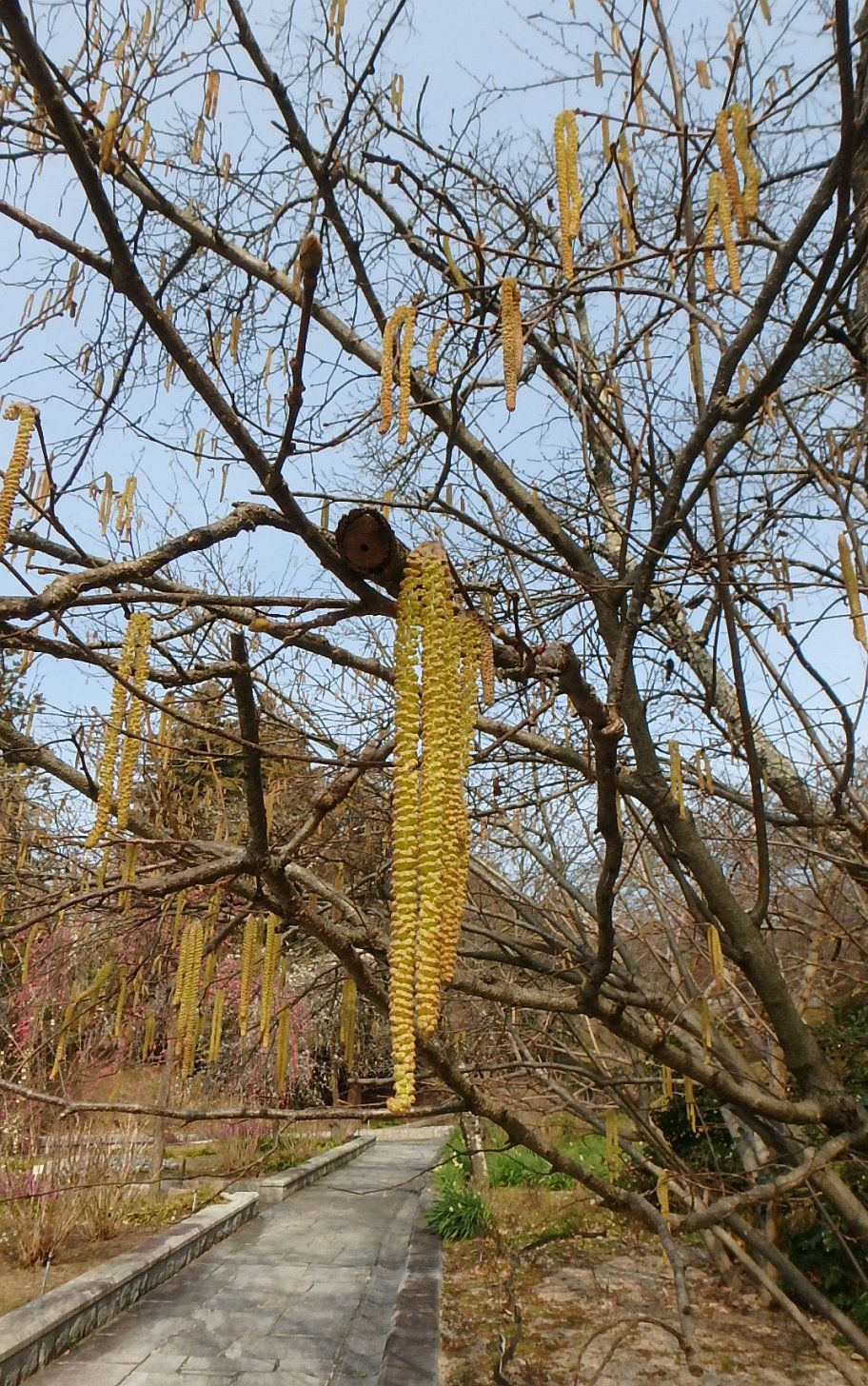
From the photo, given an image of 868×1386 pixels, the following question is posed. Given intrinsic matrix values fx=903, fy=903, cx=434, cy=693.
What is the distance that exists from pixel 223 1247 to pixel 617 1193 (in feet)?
21.3

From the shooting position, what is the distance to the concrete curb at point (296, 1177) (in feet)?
30.9

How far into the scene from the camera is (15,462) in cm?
167

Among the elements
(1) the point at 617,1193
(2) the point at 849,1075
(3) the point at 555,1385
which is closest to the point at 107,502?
(1) the point at 617,1193

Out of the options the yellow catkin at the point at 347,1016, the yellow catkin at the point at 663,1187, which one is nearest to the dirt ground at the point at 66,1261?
the yellow catkin at the point at 347,1016

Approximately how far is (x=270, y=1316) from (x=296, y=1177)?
175 inches

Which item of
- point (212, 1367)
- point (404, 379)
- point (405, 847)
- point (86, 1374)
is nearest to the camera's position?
point (405, 847)

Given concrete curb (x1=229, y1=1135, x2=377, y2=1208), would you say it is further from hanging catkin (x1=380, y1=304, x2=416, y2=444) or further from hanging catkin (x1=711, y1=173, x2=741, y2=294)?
hanging catkin (x1=711, y1=173, x2=741, y2=294)

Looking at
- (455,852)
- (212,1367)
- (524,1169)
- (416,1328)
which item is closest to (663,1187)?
(455,852)

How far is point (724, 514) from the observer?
5199mm

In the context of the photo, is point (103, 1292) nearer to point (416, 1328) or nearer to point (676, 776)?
point (416, 1328)

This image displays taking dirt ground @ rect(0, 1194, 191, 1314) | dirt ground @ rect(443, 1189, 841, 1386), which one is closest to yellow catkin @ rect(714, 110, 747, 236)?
dirt ground @ rect(443, 1189, 841, 1386)

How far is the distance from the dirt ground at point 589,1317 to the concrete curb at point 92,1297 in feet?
6.72

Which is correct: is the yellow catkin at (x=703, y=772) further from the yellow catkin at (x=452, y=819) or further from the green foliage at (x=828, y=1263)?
the green foliage at (x=828, y=1263)

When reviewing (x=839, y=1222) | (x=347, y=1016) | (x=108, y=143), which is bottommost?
(x=839, y=1222)
